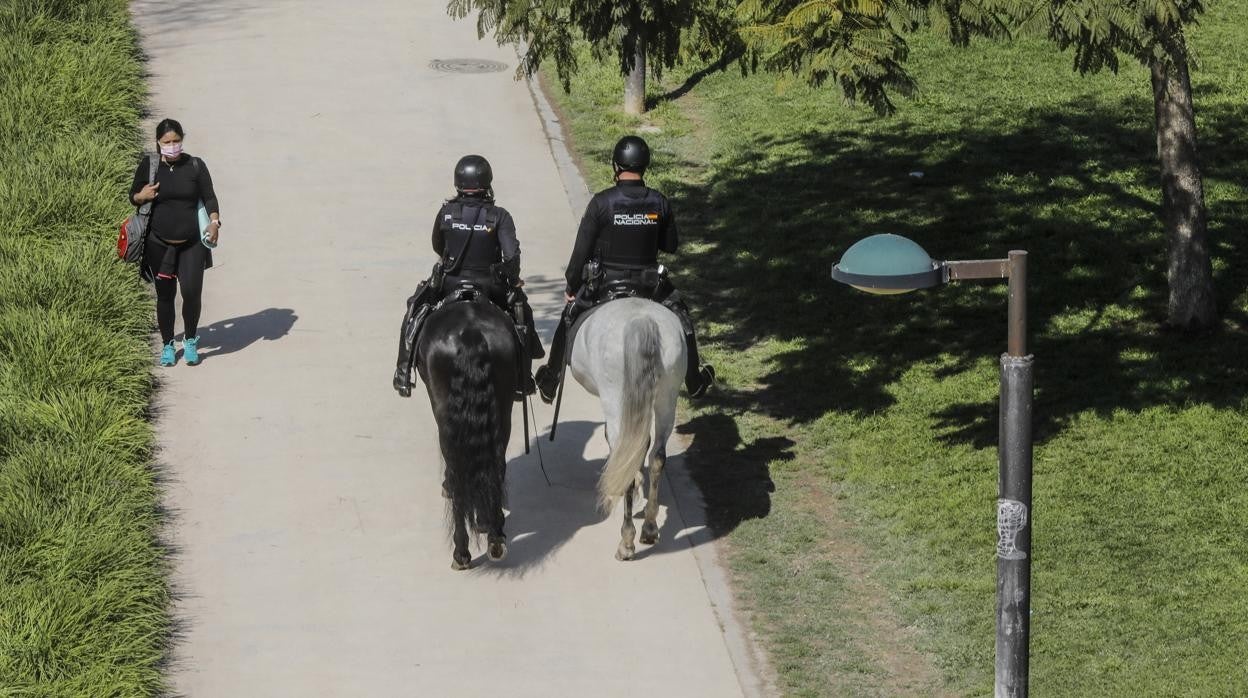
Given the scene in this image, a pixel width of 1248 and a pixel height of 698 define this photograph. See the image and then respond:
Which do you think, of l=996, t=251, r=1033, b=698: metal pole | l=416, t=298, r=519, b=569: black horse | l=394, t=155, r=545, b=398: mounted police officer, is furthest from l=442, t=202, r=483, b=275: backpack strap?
l=996, t=251, r=1033, b=698: metal pole

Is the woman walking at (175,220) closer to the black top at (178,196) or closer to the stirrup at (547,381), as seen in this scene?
the black top at (178,196)

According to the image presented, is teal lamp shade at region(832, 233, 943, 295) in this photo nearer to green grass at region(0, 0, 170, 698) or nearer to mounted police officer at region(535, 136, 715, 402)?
mounted police officer at region(535, 136, 715, 402)

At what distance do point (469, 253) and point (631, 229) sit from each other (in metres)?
1.07

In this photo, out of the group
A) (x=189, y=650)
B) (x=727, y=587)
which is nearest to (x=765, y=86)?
(x=727, y=587)

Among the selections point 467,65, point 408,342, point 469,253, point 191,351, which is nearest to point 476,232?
point 469,253

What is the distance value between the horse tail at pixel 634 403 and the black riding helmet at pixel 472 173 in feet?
4.82

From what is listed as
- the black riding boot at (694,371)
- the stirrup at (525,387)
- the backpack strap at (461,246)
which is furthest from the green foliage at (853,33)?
the stirrup at (525,387)

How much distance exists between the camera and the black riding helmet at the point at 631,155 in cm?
1081

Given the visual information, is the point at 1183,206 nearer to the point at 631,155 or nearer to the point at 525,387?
the point at 631,155

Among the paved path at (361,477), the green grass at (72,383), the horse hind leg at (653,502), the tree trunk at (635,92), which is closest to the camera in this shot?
the green grass at (72,383)

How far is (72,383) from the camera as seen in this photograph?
500 inches

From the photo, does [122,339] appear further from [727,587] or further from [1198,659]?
[1198,659]

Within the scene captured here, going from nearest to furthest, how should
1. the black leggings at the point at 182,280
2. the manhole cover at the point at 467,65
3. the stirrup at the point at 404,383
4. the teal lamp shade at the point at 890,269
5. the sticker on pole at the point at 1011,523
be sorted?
the teal lamp shade at the point at 890,269 → the sticker on pole at the point at 1011,523 → the stirrup at the point at 404,383 → the black leggings at the point at 182,280 → the manhole cover at the point at 467,65

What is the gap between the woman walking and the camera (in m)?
12.9
